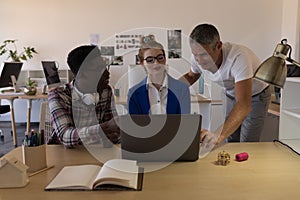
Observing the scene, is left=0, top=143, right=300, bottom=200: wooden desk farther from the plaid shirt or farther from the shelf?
the shelf

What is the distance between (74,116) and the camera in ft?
5.53

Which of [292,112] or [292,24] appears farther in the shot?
[292,24]

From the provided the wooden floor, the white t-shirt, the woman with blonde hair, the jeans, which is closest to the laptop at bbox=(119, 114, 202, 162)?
the woman with blonde hair

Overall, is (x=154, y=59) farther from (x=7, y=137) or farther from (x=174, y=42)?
(x=174, y=42)

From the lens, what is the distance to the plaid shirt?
1.54 m

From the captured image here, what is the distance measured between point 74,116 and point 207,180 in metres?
0.85

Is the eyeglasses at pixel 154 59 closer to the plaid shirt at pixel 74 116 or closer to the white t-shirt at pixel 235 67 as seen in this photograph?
the plaid shirt at pixel 74 116

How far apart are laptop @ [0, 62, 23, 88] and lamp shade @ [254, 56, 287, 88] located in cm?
383

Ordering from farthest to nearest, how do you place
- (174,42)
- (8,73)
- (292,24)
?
(174,42), (292,24), (8,73)

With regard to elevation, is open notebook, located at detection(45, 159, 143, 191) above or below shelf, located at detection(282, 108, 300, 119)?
below

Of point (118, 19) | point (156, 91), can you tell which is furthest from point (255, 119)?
point (118, 19)

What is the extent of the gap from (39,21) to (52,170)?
16.4ft

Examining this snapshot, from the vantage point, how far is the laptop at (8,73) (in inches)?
166

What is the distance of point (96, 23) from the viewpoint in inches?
225
